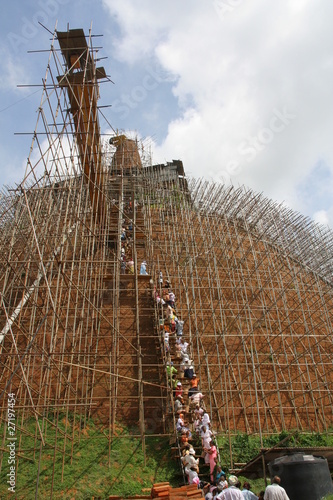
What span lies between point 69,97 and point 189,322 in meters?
7.88

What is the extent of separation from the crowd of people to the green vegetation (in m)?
0.61

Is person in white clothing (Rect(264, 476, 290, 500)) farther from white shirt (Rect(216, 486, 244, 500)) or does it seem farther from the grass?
the grass

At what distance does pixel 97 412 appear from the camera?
11656mm

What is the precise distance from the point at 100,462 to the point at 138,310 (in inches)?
178

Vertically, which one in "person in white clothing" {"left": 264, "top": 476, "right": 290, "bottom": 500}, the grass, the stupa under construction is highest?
the stupa under construction

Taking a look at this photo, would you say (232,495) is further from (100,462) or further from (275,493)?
(100,462)

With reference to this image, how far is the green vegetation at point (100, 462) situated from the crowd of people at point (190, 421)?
606 millimetres

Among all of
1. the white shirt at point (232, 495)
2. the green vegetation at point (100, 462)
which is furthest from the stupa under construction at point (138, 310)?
the white shirt at point (232, 495)

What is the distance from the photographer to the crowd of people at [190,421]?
6980mm

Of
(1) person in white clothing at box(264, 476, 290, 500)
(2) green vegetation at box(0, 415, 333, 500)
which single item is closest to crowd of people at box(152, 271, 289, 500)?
(1) person in white clothing at box(264, 476, 290, 500)

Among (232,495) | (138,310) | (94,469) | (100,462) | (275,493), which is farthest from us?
(138,310)

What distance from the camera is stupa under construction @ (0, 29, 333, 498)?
33.8ft

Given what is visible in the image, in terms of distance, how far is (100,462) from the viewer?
977 centimetres

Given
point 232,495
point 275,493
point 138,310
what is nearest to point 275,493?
point 275,493
